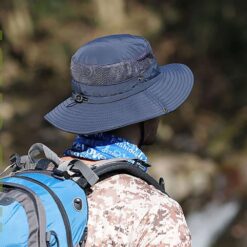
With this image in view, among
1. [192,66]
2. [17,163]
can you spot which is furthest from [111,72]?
[192,66]

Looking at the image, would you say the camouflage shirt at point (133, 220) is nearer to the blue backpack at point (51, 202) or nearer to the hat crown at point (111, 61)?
the blue backpack at point (51, 202)

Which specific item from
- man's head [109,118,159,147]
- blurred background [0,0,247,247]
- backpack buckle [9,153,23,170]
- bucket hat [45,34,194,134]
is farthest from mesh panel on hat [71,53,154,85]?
blurred background [0,0,247,247]

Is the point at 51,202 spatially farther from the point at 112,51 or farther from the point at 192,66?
the point at 192,66

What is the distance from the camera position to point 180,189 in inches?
253

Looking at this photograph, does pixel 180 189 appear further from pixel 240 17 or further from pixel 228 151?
pixel 240 17

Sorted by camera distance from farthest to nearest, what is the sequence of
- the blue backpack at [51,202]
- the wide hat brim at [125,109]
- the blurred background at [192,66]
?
the blurred background at [192,66] → the wide hat brim at [125,109] → the blue backpack at [51,202]

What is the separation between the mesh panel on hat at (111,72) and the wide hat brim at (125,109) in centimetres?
4

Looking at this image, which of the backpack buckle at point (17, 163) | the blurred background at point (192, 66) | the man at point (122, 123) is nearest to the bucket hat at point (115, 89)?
the man at point (122, 123)

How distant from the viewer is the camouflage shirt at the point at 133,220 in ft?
4.96

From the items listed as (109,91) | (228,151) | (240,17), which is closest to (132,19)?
(240,17)

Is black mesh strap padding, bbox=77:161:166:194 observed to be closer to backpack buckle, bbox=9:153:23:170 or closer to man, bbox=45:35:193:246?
man, bbox=45:35:193:246

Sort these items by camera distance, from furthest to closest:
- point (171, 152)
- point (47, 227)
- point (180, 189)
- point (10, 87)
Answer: point (10, 87) < point (171, 152) < point (180, 189) < point (47, 227)

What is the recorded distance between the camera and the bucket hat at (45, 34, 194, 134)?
162 cm

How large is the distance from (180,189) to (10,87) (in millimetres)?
1949
